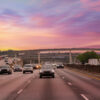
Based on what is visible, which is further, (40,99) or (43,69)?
(43,69)

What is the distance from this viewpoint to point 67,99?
1213cm

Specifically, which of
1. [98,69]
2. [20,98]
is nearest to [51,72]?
[98,69]

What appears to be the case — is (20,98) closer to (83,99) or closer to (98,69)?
(83,99)

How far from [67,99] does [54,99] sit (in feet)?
1.95

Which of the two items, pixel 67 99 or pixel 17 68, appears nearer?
pixel 67 99

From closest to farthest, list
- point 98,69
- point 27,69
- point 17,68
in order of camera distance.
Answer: point 98,69, point 27,69, point 17,68

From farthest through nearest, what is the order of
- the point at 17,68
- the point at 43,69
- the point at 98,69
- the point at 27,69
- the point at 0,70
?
the point at 17,68, the point at 27,69, the point at 0,70, the point at 98,69, the point at 43,69

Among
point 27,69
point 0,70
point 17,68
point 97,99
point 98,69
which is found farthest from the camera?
point 17,68

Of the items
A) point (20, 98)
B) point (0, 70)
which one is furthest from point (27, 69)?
point (20, 98)

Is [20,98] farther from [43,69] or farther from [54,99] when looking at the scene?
[43,69]

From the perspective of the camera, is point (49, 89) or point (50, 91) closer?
point (50, 91)

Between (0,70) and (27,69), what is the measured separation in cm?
650

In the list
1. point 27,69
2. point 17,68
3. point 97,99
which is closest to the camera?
point 97,99

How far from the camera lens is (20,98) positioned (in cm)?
1246
